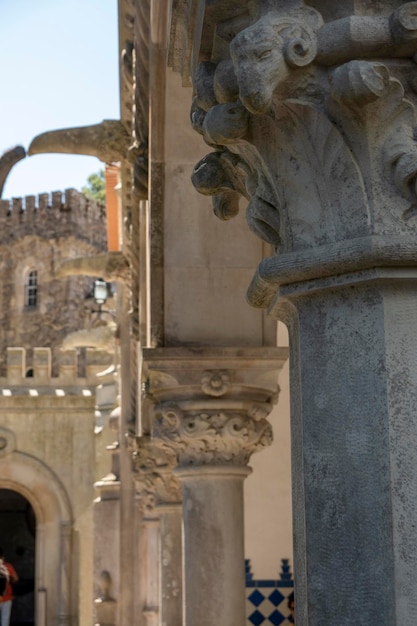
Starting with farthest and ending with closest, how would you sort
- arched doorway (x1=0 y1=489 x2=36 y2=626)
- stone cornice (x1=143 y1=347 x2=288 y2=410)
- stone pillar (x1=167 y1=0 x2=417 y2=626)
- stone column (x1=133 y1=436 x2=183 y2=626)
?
arched doorway (x1=0 y1=489 x2=36 y2=626) < stone column (x1=133 y1=436 x2=183 y2=626) < stone cornice (x1=143 y1=347 x2=288 y2=410) < stone pillar (x1=167 y1=0 x2=417 y2=626)

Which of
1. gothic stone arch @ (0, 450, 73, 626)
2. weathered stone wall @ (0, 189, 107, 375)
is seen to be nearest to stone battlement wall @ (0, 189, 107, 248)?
weathered stone wall @ (0, 189, 107, 375)

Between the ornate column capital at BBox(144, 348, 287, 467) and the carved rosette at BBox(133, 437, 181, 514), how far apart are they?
2881 millimetres

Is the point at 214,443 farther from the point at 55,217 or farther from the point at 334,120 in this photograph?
the point at 55,217

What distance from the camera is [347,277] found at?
2.82 meters

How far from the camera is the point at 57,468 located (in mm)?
25422

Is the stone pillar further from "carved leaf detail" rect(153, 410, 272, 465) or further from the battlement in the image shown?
the battlement

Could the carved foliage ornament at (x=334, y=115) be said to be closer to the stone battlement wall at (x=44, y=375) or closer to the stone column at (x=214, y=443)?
the stone column at (x=214, y=443)

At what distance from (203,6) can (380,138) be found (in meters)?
0.64

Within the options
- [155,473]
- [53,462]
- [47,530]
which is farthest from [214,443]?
[53,462]

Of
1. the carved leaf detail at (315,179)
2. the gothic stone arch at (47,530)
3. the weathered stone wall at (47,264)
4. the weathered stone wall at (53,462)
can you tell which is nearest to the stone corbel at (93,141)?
the carved leaf detail at (315,179)

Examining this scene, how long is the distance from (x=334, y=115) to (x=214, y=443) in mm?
4636

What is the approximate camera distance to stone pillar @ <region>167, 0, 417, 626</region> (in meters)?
2.71

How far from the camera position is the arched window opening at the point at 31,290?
48969mm

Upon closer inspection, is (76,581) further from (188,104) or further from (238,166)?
(238,166)
